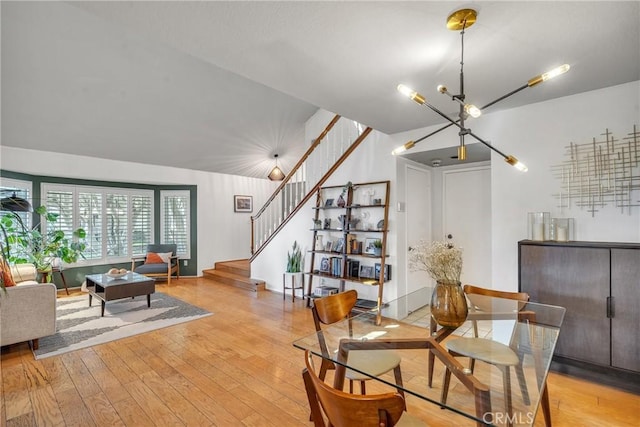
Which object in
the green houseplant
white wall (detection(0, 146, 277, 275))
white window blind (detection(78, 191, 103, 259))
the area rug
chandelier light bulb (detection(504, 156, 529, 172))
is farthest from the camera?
white window blind (detection(78, 191, 103, 259))

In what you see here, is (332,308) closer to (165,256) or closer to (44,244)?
(165,256)

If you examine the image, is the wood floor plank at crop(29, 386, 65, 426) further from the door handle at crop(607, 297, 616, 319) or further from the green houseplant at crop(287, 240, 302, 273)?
the door handle at crop(607, 297, 616, 319)

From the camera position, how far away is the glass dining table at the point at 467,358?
1263 mm

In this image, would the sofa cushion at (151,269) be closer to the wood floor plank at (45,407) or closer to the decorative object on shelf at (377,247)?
the wood floor plank at (45,407)

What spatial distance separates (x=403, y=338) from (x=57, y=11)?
183 inches

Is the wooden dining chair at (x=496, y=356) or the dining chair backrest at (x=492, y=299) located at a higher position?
the dining chair backrest at (x=492, y=299)

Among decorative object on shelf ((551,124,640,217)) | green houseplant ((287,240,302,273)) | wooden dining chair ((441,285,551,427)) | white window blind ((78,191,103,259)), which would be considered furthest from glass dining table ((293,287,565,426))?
white window blind ((78,191,103,259))

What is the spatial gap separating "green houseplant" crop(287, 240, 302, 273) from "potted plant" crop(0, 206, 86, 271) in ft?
12.8

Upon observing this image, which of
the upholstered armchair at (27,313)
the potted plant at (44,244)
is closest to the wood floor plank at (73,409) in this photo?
the upholstered armchair at (27,313)

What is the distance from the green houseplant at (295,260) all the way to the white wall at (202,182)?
116 inches

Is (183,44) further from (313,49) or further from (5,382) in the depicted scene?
(5,382)

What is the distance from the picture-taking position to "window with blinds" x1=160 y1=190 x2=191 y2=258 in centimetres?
695

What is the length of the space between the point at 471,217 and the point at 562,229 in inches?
62.5

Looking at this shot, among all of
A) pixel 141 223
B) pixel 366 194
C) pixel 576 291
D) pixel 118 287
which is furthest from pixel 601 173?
pixel 141 223
